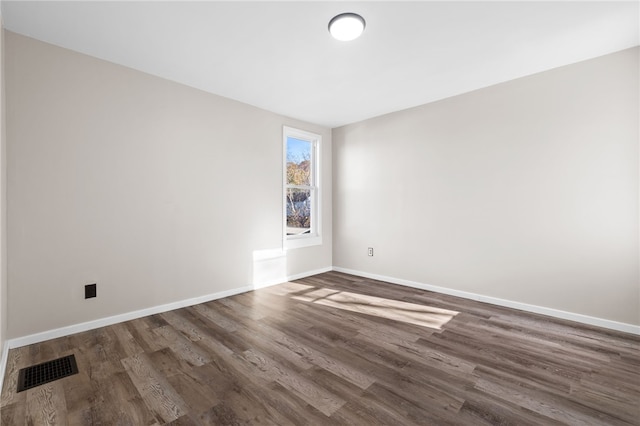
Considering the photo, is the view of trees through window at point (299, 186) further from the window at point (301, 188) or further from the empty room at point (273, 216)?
the empty room at point (273, 216)

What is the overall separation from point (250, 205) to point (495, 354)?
3.08m

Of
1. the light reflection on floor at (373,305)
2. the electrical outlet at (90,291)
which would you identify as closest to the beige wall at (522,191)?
the light reflection on floor at (373,305)

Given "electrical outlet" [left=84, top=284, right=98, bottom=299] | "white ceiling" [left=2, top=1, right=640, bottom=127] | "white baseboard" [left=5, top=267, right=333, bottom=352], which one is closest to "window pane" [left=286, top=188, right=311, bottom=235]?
"white baseboard" [left=5, top=267, right=333, bottom=352]

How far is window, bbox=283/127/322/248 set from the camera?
4500 mm

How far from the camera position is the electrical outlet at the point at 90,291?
262 cm

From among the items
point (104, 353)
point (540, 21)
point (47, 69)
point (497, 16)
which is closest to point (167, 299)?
point (104, 353)

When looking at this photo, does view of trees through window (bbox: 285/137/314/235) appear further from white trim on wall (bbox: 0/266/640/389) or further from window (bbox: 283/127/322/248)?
white trim on wall (bbox: 0/266/640/389)

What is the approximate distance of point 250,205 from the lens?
3.91m

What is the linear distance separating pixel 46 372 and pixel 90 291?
82cm

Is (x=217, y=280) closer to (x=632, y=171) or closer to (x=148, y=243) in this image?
(x=148, y=243)

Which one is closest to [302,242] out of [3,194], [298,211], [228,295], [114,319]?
[298,211]

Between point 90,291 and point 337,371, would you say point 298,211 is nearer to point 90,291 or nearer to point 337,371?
point 90,291

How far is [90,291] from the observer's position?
264cm

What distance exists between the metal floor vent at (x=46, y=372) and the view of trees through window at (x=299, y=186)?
289 centimetres
